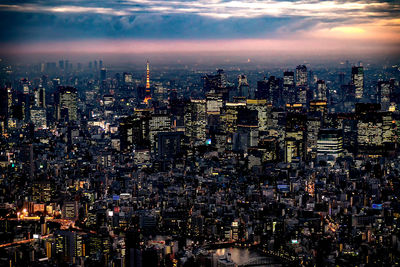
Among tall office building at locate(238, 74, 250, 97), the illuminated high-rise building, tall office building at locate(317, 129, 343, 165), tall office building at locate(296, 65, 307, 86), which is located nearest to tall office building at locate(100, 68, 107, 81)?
the illuminated high-rise building

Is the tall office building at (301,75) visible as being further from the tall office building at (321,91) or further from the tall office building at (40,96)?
the tall office building at (40,96)

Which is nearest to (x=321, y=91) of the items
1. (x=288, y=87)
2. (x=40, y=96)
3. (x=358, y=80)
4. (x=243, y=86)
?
(x=288, y=87)

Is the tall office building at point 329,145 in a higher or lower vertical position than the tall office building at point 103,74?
lower

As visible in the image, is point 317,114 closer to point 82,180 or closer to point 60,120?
point 60,120

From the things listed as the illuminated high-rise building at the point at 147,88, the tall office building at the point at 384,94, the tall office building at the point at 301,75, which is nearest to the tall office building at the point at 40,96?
the illuminated high-rise building at the point at 147,88

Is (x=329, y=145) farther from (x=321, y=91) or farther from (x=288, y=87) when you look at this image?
(x=288, y=87)

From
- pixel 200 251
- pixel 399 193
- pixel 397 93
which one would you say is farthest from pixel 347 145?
pixel 200 251
